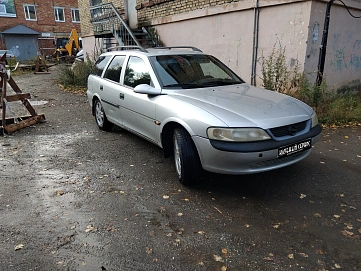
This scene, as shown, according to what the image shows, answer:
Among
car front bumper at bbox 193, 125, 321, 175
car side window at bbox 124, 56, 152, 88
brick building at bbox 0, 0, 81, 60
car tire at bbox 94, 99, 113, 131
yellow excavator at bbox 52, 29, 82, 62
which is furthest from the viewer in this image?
brick building at bbox 0, 0, 81, 60

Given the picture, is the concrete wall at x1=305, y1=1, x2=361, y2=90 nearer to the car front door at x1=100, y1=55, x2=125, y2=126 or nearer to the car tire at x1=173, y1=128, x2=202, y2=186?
the car front door at x1=100, y1=55, x2=125, y2=126

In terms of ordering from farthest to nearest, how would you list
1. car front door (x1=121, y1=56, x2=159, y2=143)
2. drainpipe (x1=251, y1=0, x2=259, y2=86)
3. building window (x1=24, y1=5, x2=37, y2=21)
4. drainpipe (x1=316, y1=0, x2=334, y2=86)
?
1. building window (x1=24, y1=5, x2=37, y2=21)
2. drainpipe (x1=251, y1=0, x2=259, y2=86)
3. drainpipe (x1=316, y1=0, x2=334, y2=86)
4. car front door (x1=121, y1=56, x2=159, y2=143)

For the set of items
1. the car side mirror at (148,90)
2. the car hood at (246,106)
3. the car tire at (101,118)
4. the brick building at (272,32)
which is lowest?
the car tire at (101,118)

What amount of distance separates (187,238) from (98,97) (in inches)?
156

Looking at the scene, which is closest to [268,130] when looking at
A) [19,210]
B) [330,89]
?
[19,210]

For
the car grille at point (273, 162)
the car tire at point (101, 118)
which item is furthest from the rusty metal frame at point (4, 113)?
the car grille at point (273, 162)

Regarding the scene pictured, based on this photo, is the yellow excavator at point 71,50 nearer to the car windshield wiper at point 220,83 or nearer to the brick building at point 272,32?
the brick building at point 272,32

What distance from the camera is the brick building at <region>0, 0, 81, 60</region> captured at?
1148 inches

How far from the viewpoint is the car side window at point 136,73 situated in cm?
445

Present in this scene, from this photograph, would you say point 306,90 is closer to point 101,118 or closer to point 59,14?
→ point 101,118

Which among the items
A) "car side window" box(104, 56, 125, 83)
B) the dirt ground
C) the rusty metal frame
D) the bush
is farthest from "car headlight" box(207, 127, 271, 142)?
the rusty metal frame

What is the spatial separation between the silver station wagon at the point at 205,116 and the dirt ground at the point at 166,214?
1.40 feet

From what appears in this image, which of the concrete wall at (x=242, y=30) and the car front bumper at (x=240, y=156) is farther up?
Answer: the concrete wall at (x=242, y=30)

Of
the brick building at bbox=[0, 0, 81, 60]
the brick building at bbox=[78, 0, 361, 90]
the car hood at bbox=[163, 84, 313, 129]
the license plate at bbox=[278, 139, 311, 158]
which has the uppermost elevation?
the brick building at bbox=[0, 0, 81, 60]
